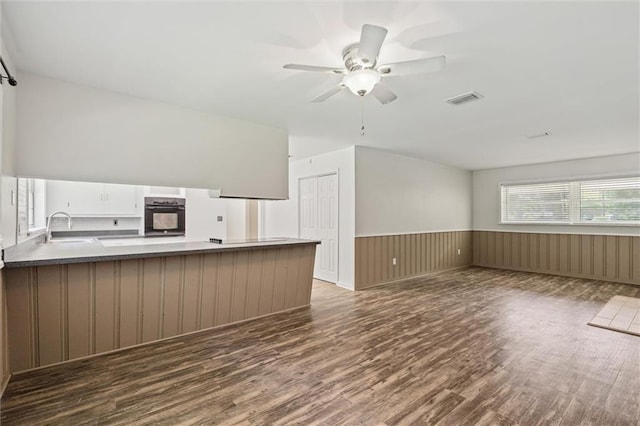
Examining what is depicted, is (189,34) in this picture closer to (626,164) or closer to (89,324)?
(89,324)

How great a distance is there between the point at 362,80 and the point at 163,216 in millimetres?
4592

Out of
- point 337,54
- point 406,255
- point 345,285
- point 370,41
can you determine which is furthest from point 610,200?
point 370,41

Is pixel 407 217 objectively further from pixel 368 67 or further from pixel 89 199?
pixel 89 199

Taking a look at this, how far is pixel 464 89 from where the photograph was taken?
9.49 feet

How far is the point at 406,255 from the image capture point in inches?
238

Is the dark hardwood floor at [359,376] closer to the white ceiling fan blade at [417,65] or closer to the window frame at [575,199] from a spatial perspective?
the white ceiling fan blade at [417,65]

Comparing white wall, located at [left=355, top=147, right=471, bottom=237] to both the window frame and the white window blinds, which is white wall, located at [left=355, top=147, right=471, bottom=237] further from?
the white window blinds

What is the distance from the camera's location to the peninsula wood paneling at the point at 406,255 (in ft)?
17.4

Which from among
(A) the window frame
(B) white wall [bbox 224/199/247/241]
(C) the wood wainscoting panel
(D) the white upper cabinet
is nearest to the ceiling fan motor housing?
(C) the wood wainscoting panel

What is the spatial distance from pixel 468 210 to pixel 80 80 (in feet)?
25.7

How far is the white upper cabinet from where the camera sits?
465 centimetres

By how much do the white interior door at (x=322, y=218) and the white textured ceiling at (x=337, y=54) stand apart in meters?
1.93

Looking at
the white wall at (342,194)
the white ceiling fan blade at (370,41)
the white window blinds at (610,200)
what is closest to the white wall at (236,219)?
A: the white wall at (342,194)

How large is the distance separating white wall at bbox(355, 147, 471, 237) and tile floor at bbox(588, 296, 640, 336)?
3033 millimetres
